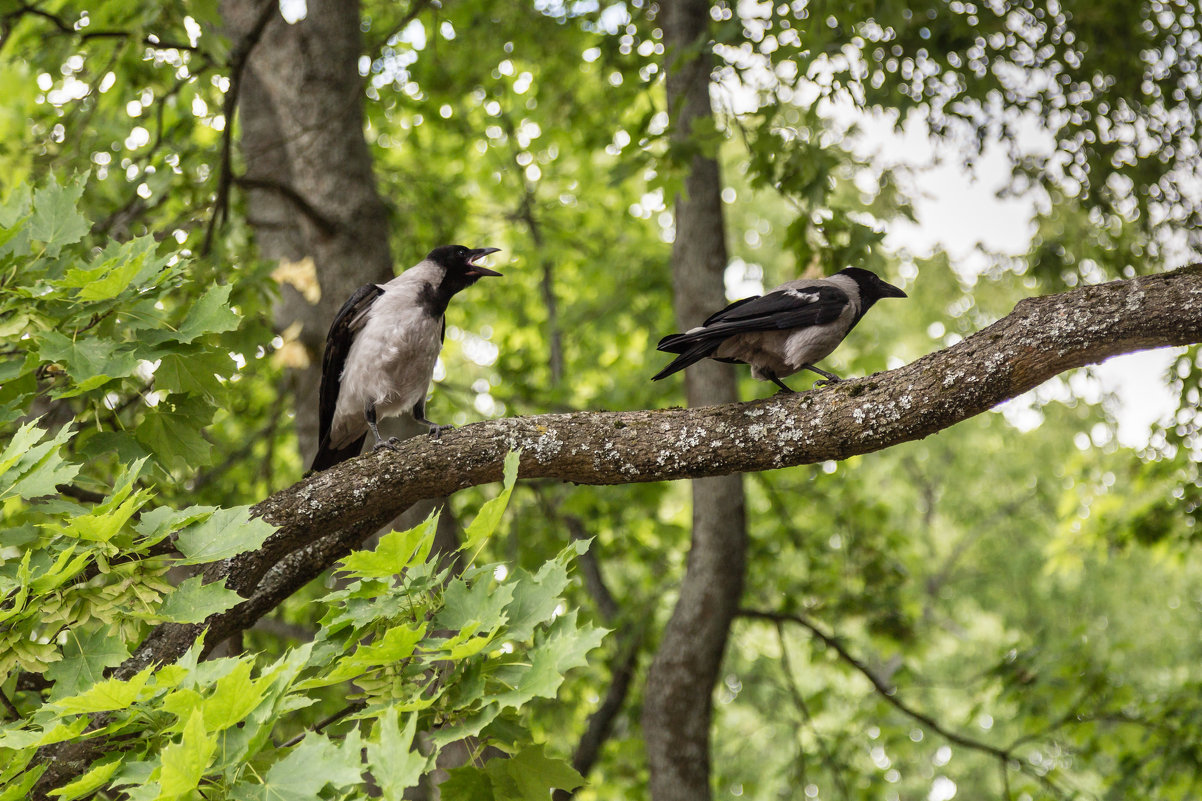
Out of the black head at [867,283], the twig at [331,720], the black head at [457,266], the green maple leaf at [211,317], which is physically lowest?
the twig at [331,720]

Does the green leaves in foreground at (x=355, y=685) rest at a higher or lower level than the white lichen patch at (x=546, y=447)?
lower

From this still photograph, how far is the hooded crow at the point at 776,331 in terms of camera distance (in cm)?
392

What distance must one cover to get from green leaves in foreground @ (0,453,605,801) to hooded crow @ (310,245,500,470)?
7.26 ft

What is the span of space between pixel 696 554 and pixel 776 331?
6.91 feet

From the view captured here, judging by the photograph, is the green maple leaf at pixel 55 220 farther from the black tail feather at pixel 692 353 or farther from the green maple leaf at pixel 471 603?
the black tail feather at pixel 692 353

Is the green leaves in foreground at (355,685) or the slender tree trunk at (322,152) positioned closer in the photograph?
the green leaves in foreground at (355,685)

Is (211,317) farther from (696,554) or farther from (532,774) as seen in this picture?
(696,554)

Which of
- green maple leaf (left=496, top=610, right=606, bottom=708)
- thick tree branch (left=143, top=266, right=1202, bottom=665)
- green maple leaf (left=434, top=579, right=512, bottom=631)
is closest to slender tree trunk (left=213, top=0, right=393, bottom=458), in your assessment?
thick tree branch (left=143, top=266, right=1202, bottom=665)

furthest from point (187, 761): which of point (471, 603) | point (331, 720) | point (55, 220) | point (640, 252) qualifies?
point (640, 252)

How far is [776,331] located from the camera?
13.5 ft

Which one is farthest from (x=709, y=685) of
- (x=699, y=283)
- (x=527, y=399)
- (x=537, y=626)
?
(x=537, y=626)

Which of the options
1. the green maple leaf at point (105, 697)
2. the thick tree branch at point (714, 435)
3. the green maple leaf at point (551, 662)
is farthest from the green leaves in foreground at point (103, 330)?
the green maple leaf at point (551, 662)

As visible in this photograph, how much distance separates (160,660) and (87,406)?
1.03 meters

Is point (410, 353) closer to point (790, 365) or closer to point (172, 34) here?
point (790, 365)
